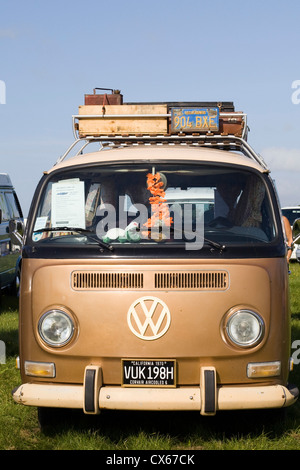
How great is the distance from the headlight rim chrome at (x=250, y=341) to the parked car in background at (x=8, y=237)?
8.23 m

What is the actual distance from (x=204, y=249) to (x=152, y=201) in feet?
2.43

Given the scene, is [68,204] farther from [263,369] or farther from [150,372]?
[263,369]

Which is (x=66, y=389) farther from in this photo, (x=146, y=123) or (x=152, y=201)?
(x=146, y=123)

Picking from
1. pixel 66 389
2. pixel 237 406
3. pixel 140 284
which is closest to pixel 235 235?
pixel 140 284

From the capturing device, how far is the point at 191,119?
293 inches

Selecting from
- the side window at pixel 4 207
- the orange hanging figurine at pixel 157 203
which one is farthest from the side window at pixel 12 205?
the orange hanging figurine at pixel 157 203

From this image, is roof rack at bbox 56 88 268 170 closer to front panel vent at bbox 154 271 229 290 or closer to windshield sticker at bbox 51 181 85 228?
windshield sticker at bbox 51 181 85 228

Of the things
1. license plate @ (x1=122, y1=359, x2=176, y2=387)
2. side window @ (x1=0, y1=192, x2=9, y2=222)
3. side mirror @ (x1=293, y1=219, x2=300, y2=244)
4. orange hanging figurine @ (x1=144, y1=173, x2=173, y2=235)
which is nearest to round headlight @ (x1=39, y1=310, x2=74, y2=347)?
license plate @ (x1=122, y1=359, x2=176, y2=387)

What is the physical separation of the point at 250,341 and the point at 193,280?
0.58 m

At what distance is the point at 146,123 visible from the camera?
293 inches

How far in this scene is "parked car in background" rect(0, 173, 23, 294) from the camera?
13414 millimetres

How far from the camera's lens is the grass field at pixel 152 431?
5.43 metres

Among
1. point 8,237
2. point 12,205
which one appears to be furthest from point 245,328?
point 12,205

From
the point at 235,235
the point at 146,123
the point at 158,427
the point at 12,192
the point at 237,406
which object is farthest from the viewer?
the point at 12,192
